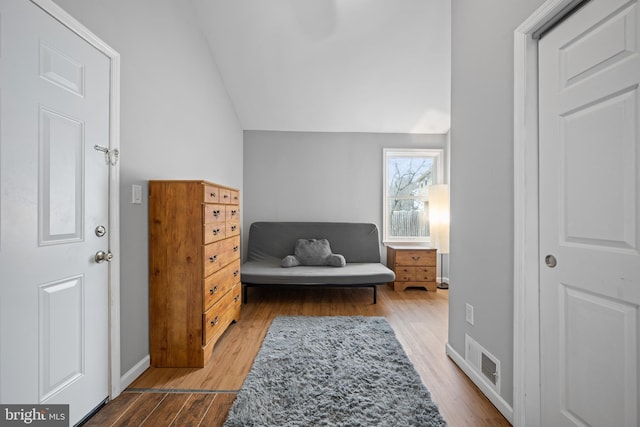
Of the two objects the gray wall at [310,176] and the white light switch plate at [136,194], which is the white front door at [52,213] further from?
the gray wall at [310,176]

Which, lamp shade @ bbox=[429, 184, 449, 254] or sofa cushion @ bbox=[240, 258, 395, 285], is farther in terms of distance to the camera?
lamp shade @ bbox=[429, 184, 449, 254]

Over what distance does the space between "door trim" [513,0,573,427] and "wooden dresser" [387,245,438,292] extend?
101 inches

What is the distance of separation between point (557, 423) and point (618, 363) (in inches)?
18.1

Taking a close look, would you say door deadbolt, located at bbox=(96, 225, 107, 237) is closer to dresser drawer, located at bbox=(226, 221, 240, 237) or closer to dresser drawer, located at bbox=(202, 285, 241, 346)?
dresser drawer, located at bbox=(202, 285, 241, 346)

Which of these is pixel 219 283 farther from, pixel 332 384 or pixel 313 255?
pixel 313 255

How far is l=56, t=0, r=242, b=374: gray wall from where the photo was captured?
A: 177 cm

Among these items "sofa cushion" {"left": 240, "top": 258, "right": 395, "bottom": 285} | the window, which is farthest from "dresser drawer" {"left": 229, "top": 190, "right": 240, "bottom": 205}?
the window

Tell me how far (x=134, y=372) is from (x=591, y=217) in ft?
8.49

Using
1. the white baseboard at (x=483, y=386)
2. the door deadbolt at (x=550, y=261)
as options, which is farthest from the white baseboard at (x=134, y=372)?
the door deadbolt at (x=550, y=261)

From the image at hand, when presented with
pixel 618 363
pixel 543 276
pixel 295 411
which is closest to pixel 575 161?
pixel 543 276

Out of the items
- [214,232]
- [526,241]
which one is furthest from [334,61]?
[526,241]

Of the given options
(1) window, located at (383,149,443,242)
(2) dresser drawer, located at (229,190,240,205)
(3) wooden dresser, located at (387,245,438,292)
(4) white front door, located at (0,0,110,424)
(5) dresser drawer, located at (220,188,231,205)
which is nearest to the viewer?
(4) white front door, located at (0,0,110,424)

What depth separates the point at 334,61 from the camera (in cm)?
331

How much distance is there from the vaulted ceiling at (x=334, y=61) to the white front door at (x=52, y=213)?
1805mm
